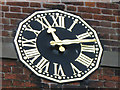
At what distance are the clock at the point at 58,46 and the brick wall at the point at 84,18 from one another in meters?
0.10

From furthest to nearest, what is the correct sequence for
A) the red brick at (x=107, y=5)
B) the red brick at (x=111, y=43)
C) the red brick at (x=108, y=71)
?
the red brick at (x=107, y=5), the red brick at (x=111, y=43), the red brick at (x=108, y=71)

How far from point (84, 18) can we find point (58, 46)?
2.54ft

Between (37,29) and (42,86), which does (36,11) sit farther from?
(42,86)

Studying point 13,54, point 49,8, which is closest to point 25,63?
point 13,54

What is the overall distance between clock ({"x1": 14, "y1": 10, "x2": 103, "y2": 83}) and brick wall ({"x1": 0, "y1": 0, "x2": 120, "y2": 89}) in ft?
0.31

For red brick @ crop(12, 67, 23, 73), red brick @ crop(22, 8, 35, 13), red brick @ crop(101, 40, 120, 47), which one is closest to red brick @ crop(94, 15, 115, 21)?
red brick @ crop(101, 40, 120, 47)

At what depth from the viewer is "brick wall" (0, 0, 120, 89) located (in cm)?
1277

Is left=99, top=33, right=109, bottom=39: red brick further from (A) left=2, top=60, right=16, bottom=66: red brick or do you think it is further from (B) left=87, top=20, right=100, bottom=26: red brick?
(A) left=2, top=60, right=16, bottom=66: red brick

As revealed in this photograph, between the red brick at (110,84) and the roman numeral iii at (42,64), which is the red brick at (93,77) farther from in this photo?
the roman numeral iii at (42,64)

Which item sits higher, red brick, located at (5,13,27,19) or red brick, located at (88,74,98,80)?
red brick, located at (5,13,27,19)

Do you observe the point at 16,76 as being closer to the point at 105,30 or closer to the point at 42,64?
the point at 42,64

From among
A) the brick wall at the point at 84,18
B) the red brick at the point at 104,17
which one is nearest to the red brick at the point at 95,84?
the brick wall at the point at 84,18

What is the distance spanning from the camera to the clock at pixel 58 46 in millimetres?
12820

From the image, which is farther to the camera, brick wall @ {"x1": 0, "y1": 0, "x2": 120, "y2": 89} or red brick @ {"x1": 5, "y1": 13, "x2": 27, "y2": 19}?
red brick @ {"x1": 5, "y1": 13, "x2": 27, "y2": 19}
